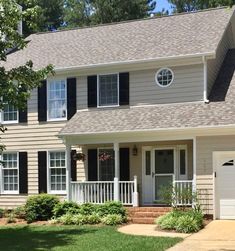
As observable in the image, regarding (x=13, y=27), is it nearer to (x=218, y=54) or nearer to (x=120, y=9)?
(x=218, y=54)

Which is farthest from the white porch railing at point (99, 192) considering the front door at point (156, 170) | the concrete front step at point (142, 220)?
the concrete front step at point (142, 220)

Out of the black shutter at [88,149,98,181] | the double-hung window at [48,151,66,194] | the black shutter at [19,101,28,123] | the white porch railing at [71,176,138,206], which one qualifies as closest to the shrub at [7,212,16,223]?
the double-hung window at [48,151,66,194]

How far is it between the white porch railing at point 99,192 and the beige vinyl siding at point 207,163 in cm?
279

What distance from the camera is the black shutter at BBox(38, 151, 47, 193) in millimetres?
22047

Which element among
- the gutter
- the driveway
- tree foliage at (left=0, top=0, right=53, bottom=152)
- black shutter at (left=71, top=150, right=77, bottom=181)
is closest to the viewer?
the driveway

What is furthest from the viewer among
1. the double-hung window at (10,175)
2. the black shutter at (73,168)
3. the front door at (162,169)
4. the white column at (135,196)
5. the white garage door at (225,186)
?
the double-hung window at (10,175)

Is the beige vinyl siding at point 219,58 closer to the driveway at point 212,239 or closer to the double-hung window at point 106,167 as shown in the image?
the double-hung window at point 106,167

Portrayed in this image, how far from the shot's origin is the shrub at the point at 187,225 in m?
15.9

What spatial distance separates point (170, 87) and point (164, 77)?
0.46 meters

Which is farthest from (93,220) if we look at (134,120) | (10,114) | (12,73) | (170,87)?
(10,114)

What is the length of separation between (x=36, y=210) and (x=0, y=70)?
648 cm

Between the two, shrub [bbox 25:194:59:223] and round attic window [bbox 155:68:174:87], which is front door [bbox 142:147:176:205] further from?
shrub [bbox 25:194:59:223]

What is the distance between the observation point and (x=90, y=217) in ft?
60.3

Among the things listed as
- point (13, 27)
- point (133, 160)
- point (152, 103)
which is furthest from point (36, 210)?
point (13, 27)
